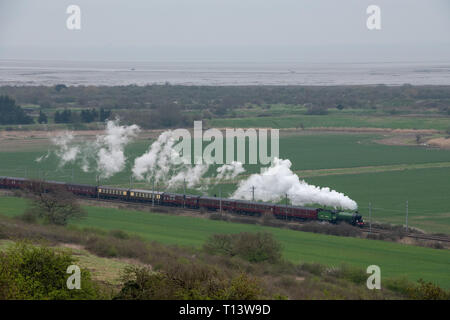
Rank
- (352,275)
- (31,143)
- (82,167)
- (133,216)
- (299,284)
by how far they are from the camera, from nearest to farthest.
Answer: (299,284) < (352,275) < (133,216) < (82,167) < (31,143)

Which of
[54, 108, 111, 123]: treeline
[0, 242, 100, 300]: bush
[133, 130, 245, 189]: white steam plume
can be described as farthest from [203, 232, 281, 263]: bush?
[54, 108, 111, 123]: treeline

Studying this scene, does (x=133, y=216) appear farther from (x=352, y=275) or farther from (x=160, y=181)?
(x=352, y=275)

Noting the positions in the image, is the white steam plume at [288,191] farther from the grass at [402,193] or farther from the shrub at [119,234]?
the shrub at [119,234]

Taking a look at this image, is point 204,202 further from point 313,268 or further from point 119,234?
point 313,268

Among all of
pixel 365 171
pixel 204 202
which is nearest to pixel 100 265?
pixel 204 202
